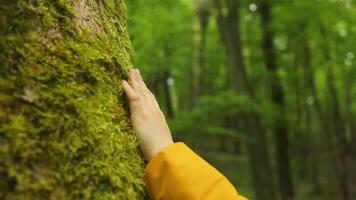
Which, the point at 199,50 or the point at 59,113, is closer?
the point at 59,113

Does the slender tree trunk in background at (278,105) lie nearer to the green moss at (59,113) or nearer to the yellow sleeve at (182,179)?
the yellow sleeve at (182,179)

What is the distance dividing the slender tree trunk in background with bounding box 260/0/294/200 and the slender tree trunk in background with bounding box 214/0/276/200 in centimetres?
274

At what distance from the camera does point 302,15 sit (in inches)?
574

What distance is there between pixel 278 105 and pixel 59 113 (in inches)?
555

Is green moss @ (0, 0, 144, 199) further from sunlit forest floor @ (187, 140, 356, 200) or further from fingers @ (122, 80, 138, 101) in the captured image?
sunlit forest floor @ (187, 140, 356, 200)

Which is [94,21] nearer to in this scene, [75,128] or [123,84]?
[123,84]

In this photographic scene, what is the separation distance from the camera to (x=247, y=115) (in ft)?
39.4

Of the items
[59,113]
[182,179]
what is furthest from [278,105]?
[59,113]

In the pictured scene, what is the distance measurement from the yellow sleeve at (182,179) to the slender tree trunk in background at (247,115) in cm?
1055

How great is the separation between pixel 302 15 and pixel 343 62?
2.24 metres

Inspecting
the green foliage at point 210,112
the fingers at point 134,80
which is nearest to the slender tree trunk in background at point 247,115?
the green foliage at point 210,112

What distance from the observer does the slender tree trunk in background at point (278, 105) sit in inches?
639

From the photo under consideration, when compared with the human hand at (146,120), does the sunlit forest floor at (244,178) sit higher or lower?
lower

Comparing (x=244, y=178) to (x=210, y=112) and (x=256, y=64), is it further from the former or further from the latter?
(x=210, y=112)
